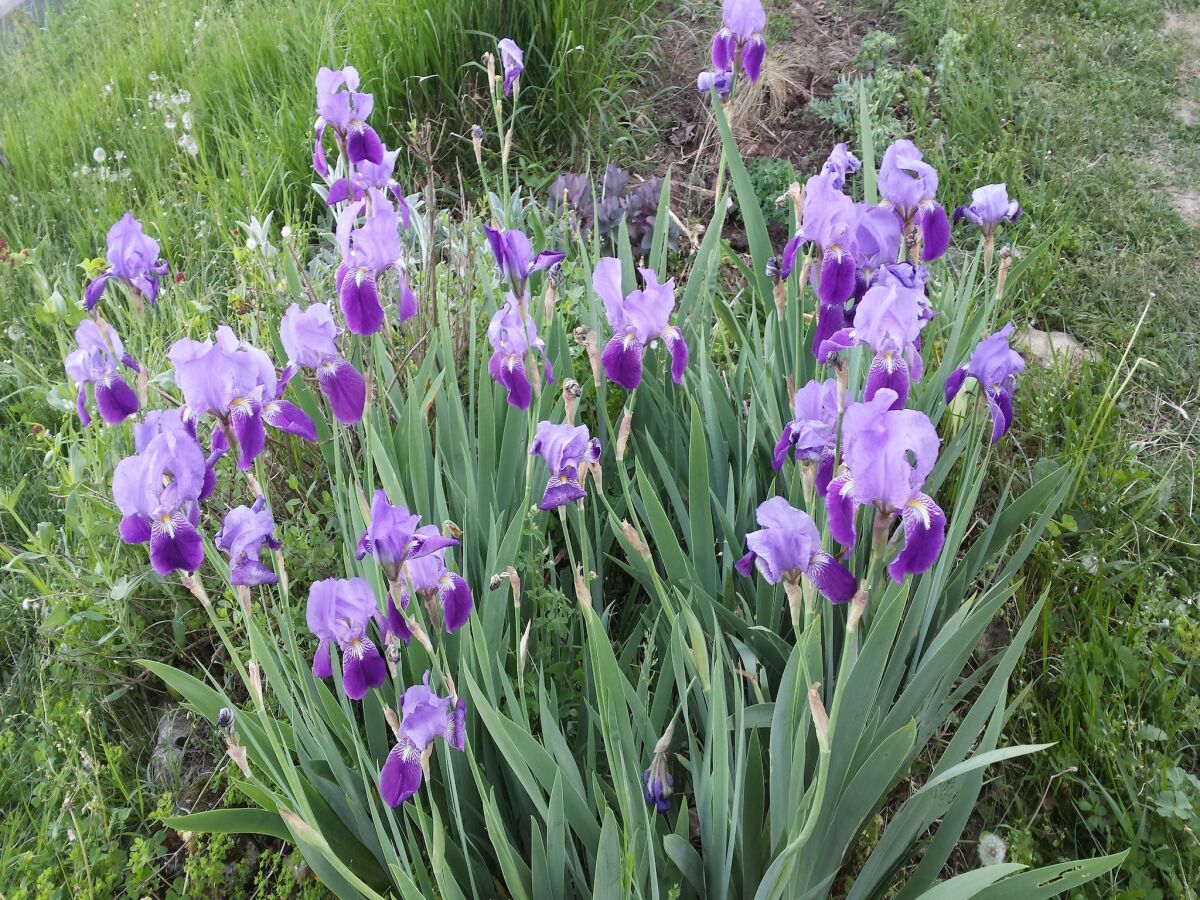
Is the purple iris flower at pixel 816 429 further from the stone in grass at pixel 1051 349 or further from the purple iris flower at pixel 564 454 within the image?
the stone in grass at pixel 1051 349

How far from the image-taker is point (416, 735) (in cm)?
Result: 127

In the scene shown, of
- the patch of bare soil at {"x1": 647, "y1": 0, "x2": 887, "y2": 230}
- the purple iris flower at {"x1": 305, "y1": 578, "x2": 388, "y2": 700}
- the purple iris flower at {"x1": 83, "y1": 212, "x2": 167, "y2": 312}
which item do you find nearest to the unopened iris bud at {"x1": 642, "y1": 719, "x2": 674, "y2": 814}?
the purple iris flower at {"x1": 305, "y1": 578, "x2": 388, "y2": 700}

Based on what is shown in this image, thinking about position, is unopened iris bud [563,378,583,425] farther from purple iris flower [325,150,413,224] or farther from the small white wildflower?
the small white wildflower

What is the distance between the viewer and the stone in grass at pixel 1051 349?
9.26 ft

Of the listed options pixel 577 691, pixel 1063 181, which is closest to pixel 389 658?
pixel 577 691

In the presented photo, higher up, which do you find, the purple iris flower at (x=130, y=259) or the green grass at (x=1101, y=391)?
the purple iris flower at (x=130, y=259)

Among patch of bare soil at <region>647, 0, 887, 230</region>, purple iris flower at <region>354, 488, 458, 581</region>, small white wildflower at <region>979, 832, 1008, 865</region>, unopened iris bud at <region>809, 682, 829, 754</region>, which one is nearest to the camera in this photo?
unopened iris bud at <region>809, 682, 829, 754</region>

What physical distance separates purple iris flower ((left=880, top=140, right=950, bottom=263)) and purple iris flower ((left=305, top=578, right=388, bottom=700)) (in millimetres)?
1237

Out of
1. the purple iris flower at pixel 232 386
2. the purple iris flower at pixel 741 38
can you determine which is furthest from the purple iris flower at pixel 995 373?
the purple iris flower at pixel 232 386

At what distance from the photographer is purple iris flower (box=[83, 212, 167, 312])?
163 centimetres

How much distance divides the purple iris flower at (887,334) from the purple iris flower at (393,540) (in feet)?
2.31

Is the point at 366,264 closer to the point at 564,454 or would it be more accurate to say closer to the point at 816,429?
the point at 564,454

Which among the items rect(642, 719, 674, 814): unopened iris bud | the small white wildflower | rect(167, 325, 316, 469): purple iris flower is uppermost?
rect(167, 325, 316, 469): purple iris flower

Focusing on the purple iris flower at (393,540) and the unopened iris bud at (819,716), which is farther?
the purple iris flower at (393,540)
